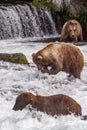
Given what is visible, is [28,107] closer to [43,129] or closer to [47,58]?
[43,129]

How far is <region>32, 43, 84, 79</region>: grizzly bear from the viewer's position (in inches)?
318

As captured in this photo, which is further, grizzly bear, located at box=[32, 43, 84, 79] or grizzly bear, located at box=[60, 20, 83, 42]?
grizzly bear, located at box=[60, 20, 83, 42]

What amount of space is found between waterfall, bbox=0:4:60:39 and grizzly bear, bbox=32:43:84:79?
26.0ft

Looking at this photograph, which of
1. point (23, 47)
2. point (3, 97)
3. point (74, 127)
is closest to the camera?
point (74, 127)

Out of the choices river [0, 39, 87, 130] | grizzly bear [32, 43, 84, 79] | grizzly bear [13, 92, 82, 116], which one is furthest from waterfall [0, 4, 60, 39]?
grizzly bear [13, 92, 82, 116]

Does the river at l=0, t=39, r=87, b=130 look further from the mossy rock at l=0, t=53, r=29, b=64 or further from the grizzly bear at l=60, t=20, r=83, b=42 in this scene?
the grizzly bear at l=60, t=20, r=83, b=42

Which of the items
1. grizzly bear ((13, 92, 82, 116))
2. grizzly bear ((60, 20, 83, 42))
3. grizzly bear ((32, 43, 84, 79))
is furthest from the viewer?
grizzly bear ((60, 20, 83, 42))

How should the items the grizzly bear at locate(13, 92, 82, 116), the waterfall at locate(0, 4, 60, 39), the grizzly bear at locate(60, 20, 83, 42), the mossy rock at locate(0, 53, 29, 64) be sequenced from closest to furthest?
the grizzly bear at locate(13, 92, 82, 116) → the mossy rock at locate(0, 53, 29, 64) → the grizzly bear at locate(60, 20, 83, 42) → the waterfall at locate(0, 4, 60, 39)

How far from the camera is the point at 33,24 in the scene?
16984 millimetres

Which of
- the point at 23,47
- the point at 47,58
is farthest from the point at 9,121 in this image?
the point at 23,47

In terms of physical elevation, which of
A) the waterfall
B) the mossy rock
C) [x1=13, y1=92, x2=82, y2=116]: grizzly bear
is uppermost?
[x1=13, y1=92, x2=82, y2=116]: grizzly bear

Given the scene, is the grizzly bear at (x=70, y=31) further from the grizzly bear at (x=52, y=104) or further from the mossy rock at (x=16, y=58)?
the grizzly bear at (x=52, y=104)

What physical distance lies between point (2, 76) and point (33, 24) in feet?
27.8

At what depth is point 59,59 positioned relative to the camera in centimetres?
819
